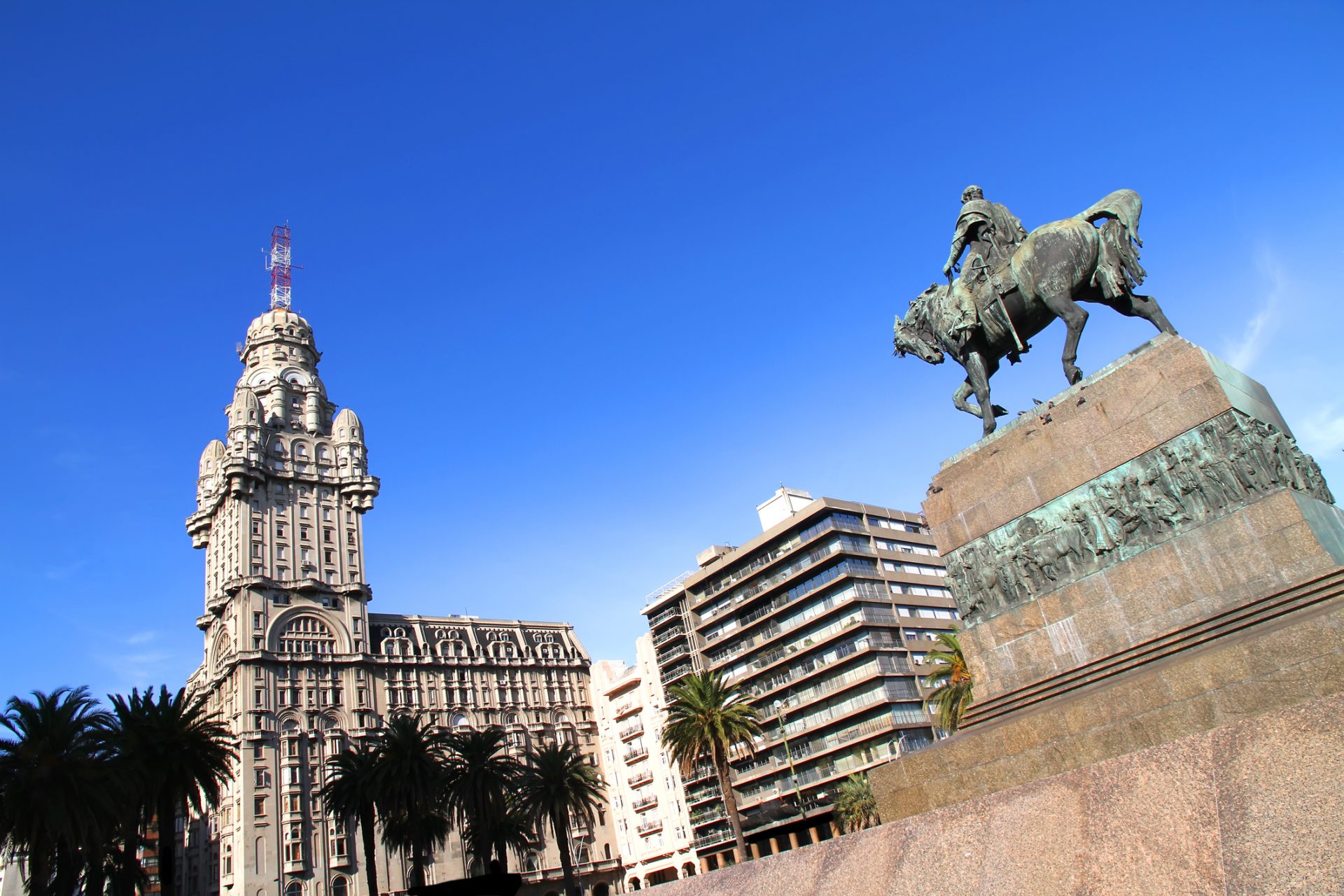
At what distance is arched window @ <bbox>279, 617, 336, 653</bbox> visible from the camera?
238ft

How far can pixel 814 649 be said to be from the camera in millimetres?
65688

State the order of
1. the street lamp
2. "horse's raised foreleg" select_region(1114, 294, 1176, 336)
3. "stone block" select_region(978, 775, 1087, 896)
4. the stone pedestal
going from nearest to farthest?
"stone block" select_region(978, 775, 1087, 896)
the stone pedestal
"horse's raised foreleg" select_region(1114, 294, 1176, 336)
the street lamp

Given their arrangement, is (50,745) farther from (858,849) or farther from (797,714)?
(797,714)

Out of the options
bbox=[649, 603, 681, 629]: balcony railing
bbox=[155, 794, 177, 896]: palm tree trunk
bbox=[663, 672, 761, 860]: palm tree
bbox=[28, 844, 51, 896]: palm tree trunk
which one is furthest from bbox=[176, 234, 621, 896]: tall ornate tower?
bbox=[28, 844, 51, 896]: palm tree trunk

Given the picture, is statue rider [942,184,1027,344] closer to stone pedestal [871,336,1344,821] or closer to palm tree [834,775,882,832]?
stone pedestal [871,336,1344,821]

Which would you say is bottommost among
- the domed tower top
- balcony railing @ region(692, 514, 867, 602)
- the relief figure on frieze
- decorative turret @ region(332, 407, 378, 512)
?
the relief figure on frieze

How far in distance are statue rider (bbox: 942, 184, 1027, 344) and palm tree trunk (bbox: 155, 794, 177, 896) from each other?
1376 inches

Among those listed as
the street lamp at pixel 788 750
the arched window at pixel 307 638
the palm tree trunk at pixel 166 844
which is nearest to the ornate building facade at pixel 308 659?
the arched window at pixel 307 638

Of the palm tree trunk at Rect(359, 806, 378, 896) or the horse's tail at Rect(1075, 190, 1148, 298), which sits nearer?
the horse's tail at Rect(1075, 190, 1148, 298)

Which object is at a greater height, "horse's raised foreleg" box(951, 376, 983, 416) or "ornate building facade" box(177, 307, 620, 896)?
"ornate building facade" box(177, 307, 620, 896)

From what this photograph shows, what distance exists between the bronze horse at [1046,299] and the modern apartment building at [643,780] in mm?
64871

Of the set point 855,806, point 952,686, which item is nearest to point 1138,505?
point 952,686

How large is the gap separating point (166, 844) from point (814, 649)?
141ft

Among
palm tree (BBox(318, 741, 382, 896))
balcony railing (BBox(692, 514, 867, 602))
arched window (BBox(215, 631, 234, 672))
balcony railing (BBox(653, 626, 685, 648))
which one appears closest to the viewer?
palm tree (BBox(318, 741, 382, 896))
